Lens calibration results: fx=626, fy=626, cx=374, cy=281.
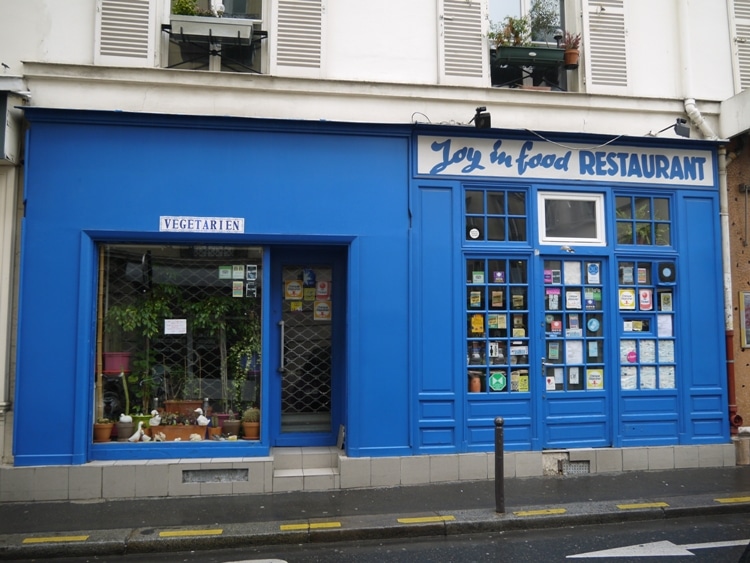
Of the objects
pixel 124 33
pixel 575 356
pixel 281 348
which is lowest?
pixel 575 356

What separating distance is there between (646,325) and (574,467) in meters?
2.09

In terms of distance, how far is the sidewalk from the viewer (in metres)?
5.66

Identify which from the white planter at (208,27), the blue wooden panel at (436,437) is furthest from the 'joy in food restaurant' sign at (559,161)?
the blue wooden panel at (436,437)

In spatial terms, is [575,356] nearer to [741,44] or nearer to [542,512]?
[542,512]

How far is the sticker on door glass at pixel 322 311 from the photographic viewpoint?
26.4ft

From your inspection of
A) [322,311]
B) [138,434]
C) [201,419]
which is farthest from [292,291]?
[138,434]

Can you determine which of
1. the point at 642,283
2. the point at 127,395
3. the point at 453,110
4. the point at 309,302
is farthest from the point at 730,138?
the point at 127,395

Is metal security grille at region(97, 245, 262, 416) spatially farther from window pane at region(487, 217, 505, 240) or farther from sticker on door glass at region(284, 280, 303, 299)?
window pane at region(487, 217, 505, 240)

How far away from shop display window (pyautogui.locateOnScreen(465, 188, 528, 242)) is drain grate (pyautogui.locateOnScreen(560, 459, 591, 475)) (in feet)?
9.36

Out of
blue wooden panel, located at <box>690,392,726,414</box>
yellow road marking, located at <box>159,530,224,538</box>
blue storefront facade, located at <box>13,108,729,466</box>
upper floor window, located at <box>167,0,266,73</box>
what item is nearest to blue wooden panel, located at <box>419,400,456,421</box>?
blue storefront facade, located at <box>13,108,729,466</box>

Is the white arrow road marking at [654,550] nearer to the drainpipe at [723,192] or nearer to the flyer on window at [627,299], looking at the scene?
the drainpipe at [723,192]

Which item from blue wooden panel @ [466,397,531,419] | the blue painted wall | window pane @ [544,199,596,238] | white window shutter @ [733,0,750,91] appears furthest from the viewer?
white window shutter @ [733,0,750,91]

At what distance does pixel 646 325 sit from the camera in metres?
8.22

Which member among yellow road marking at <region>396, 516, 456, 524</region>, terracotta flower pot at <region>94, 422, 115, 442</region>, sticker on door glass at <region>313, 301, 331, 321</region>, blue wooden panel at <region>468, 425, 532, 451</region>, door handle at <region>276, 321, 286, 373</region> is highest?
sticker on door glass at <region>313, 301, 331, 321</region>
